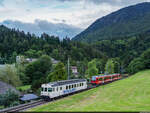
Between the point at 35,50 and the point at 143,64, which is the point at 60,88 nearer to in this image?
the point at 143,64

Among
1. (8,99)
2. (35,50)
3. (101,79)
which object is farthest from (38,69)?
(35,50)

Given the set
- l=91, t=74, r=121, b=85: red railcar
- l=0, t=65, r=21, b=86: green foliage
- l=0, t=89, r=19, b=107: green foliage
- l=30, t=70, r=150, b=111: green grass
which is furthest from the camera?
l=0, t=65, r=21, b=86: green foliage

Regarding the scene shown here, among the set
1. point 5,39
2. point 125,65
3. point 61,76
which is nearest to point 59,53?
point 5,39

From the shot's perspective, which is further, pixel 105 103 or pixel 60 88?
pixel 60 88

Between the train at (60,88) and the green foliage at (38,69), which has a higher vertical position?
the green foliage at (38,69)

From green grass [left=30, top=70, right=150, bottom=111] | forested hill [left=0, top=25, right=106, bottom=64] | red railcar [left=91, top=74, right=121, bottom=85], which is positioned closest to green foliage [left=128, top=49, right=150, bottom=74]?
red railcar [left=91, top=74, right=121, bottom=85]

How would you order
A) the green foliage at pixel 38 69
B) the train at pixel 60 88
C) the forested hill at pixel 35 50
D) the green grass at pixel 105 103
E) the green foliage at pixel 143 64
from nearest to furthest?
the green grass at pixel 105 103
the train at pixel 60 88
the green foliage at pixel 38 69
the green foliage at pixel 143 64
the forested hill at pixel 35 50

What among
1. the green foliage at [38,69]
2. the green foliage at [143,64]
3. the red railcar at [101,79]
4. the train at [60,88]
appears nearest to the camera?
the train at [60,88]

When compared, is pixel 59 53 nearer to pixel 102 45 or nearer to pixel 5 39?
pixel 5 39

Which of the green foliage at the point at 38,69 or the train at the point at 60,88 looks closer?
the train at the point at 60,88

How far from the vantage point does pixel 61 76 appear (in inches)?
1780

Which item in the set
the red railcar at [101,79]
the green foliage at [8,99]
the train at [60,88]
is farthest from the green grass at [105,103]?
the red railcar at [101,79]

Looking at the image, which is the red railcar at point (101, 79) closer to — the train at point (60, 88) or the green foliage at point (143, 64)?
the train at point (60, 88)

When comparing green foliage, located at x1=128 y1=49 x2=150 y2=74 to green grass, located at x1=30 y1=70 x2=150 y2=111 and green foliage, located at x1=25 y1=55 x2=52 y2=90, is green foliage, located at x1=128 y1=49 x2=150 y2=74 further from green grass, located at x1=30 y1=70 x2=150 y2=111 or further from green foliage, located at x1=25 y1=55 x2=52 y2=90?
green grass, located at x1=30 y1=70 x2=150 y2=111
